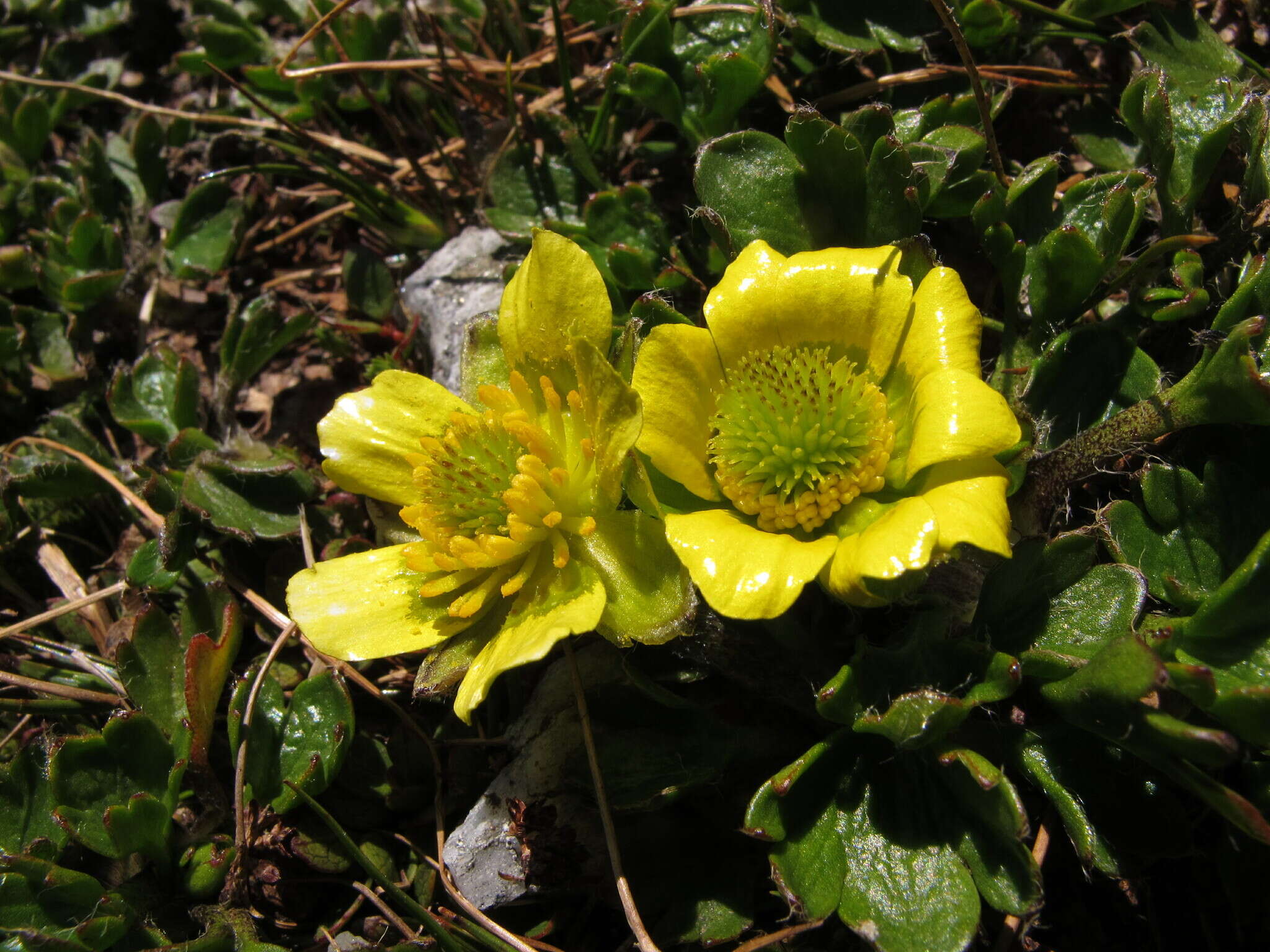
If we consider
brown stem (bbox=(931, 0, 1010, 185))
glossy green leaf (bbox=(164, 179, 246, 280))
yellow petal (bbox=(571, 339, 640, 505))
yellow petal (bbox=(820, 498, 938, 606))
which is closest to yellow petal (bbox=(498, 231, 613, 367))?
yellow petal (bbox=(571, 339, 640, 505))

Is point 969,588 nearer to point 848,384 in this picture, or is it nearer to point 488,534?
point 848,384

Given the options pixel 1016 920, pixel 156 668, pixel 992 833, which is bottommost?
pixel 1016 920

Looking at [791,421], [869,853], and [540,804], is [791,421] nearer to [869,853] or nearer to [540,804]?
[869,853]

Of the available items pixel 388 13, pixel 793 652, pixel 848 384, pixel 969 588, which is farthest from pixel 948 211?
pixel 388 13

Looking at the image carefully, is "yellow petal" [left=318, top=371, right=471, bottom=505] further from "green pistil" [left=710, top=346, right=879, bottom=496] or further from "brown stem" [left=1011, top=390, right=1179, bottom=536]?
"brown stem" [left=1011, top=390, right=1179, bottom=536]

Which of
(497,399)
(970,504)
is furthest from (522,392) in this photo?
(970,504)

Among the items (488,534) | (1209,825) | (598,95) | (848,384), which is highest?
(598,95)

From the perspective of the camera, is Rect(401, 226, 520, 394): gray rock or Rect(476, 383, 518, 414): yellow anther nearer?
Rect(476, 383, 518, 414): yellow anther
